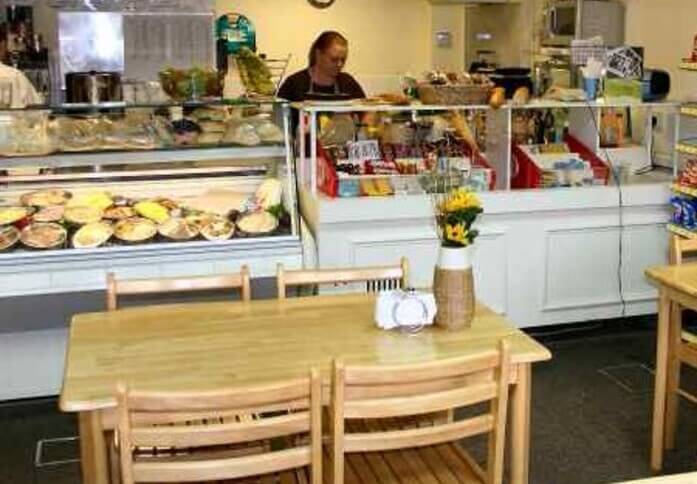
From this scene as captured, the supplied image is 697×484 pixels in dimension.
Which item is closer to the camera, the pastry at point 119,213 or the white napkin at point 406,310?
the white napkin at point 406,310

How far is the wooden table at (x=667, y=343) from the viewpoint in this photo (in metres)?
2.96

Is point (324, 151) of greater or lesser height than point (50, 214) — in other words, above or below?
above

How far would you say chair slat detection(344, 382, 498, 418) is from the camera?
1978mm

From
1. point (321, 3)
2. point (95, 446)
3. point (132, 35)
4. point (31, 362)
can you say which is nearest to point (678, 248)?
point (95, 446)

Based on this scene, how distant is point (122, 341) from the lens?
2.41 meters

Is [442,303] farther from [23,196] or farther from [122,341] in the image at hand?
[23,196]

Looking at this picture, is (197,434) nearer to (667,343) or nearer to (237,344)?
(237,344)

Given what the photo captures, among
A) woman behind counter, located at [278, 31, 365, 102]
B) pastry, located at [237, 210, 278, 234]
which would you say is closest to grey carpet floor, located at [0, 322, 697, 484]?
pastry, located at [237, 210, 278, 234]

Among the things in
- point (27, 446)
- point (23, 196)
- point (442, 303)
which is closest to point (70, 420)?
point (27, 446)

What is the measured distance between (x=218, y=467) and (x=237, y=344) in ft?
1.77

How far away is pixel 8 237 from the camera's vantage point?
3.32 metres

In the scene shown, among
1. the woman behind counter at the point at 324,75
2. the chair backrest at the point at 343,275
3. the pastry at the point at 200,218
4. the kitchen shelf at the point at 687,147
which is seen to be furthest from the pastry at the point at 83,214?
the kitchen shelf at the point at 687,147

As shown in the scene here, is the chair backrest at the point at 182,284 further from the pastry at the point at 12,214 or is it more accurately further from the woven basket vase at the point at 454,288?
the pastry at the point at 12,214

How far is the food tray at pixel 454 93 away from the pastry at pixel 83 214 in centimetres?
156
